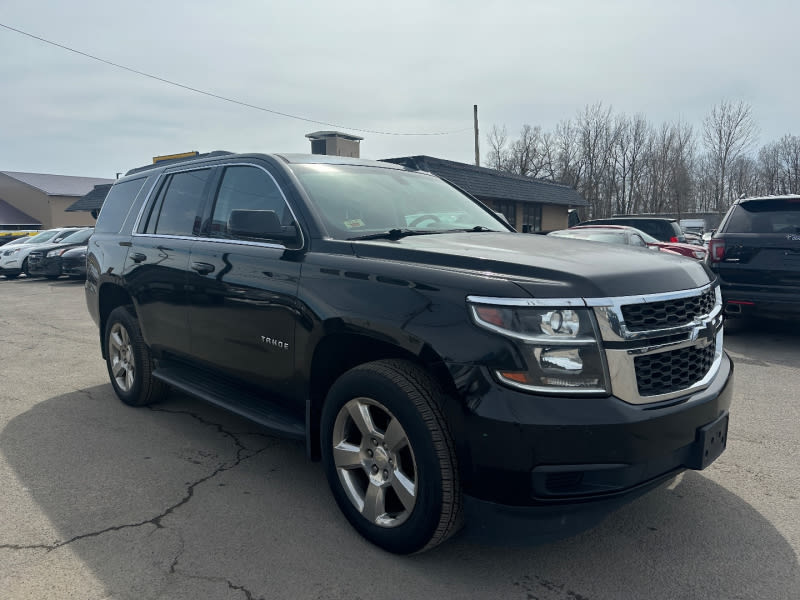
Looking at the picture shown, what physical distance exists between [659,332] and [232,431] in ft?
10.3

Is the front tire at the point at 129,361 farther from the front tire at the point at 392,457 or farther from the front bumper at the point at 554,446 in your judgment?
the front bumper at the point at 554,446

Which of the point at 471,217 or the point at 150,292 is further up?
the point at 471,217

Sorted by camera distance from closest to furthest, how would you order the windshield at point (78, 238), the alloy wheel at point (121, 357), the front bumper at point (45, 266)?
the alloy wheel at point (121, 357), the front bumper at point (45, 266), the windshield at point (78, 238)

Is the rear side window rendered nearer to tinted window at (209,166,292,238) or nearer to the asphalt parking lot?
the asphalt parking lot

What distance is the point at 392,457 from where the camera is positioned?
8.79 ft

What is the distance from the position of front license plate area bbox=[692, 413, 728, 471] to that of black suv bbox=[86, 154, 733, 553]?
0.04ft

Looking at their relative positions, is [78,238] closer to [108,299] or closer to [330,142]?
[330,142]

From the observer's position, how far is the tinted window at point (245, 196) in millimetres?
3567

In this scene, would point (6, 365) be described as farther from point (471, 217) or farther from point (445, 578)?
point (445, 578)

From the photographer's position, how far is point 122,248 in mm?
4988

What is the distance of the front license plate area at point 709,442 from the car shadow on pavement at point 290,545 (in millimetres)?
473

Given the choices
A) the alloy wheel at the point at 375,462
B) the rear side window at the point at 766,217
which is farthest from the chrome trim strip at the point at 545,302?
the rear side window at the point at 766,217

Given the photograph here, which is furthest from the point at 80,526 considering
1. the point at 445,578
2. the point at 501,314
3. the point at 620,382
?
the point at 620,382

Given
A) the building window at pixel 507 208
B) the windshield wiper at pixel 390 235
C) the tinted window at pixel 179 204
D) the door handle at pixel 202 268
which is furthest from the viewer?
the building window at pixel 507 208
